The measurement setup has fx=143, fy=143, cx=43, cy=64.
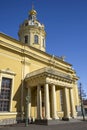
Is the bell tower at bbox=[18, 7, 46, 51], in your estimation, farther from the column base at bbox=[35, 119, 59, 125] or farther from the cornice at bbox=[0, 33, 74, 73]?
the column base at bbox=[35, 119, 59, 125]

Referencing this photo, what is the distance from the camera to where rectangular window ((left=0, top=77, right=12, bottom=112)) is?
1925 centimetres

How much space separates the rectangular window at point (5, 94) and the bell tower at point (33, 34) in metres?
13.2

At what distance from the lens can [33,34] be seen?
32.8 m

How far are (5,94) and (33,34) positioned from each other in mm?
17298

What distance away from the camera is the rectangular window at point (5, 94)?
19252mm

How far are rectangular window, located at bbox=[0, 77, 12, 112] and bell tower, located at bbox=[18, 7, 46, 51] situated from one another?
520 inches

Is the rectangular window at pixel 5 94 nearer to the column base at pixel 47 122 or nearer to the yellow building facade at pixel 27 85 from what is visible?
the yellow building facade at pixel 27 85

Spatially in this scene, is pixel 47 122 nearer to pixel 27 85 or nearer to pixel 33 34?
pixel 27 85

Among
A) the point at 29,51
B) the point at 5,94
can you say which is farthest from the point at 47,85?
the point at 29,51

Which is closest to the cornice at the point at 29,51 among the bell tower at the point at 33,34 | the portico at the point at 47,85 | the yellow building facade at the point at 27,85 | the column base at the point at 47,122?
→ the yellow building facade at the point at 27,85

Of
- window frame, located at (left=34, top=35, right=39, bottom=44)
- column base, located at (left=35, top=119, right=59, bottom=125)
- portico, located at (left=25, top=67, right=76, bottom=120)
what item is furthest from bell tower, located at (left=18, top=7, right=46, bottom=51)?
column base, located at (left=35, top=119, right=59, bottom=125)

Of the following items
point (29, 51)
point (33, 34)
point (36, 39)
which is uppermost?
point (33, 34)

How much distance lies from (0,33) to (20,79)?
25.1 ft

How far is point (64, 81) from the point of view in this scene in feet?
74.9
